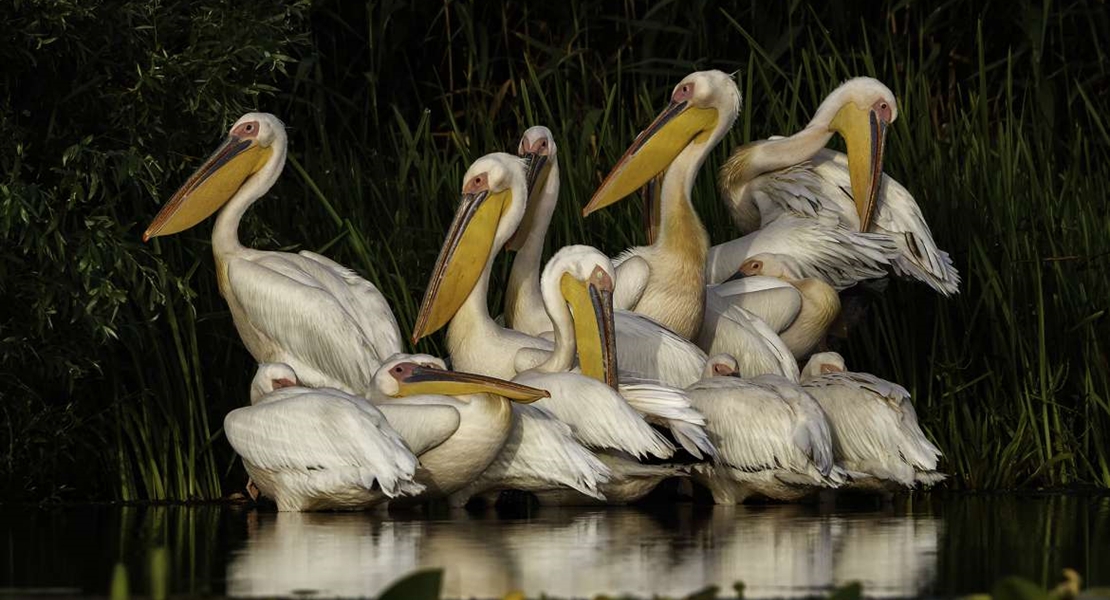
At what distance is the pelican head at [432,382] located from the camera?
703cm

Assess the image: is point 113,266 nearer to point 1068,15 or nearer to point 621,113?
point 621,113

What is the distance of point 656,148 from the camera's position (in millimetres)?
9039

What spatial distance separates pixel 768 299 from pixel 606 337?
4.20 feet

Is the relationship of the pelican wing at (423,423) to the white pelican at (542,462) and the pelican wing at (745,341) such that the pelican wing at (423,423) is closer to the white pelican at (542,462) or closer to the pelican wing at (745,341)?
the white pelican at (542,462)

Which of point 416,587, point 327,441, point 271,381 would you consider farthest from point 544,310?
point 416,587

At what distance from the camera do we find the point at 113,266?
759 centimetres

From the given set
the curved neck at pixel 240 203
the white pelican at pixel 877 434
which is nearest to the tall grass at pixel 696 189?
the curved neck at pixel 240 203

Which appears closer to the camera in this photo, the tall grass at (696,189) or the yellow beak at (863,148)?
the tall grass at (696,189)

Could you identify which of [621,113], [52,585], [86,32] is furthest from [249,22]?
[52,585]

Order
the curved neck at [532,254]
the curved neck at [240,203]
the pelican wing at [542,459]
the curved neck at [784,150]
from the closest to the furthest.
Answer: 1. the pelican wing at [542,459]
2. the curved neck at [240,203]
3. the curved neck at [532,254]
4. the curved neck at [784,150]

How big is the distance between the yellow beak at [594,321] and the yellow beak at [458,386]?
0.50 m

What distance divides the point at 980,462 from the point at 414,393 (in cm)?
244

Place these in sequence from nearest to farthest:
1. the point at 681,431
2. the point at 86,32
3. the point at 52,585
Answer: the point at 52,585
the point at 681,431
the point at 86,32

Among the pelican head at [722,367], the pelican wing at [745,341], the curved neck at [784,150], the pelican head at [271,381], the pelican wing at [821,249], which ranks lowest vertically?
the pelican head at [271,381]
